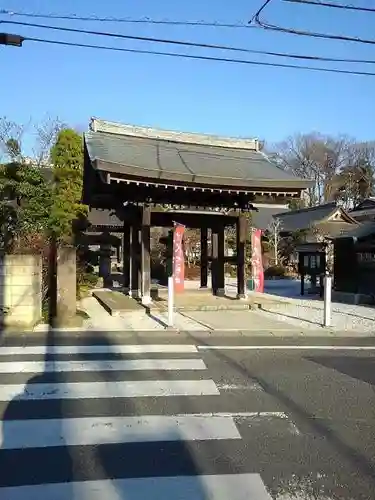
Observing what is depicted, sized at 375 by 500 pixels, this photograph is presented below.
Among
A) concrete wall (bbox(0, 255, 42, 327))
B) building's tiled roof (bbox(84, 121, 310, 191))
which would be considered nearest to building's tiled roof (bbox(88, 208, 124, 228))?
building's tiled roof (bbox(84, 121, 310, 191))

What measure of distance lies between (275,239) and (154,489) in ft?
110

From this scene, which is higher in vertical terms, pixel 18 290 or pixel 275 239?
pixel 275 239

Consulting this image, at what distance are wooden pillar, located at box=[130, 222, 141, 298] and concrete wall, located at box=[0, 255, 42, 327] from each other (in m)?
5.94

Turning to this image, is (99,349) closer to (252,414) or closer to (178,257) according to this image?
(252,414)

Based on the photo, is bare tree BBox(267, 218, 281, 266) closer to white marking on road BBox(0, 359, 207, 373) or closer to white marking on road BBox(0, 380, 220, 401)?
white marking on road BBox(0, 359, 207, 373)

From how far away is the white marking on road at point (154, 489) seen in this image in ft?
11.3

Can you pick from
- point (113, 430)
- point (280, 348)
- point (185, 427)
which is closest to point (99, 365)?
point (113, 430)

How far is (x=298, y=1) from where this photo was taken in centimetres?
864

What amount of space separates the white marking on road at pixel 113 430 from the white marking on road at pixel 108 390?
0.82 m

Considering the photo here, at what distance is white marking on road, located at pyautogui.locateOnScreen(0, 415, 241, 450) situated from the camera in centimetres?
444

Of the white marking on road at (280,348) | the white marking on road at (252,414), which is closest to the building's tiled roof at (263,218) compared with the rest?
the white marking on road at (280,348)

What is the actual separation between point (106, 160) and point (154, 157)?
2.82m

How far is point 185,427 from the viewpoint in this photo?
15.9 ft

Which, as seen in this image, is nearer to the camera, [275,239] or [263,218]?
[275,239]
